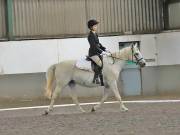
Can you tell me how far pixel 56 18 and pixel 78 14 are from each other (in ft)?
3.02

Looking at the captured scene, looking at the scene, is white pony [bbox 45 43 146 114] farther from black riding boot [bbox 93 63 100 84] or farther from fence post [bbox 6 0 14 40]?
fence post [bbox 6 0 14 40]

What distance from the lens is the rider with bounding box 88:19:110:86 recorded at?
1708cm

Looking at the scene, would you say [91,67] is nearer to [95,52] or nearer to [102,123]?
[95,52]

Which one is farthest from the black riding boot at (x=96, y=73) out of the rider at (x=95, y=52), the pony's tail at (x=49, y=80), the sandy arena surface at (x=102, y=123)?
the pony's tail at (x=49, y=80)

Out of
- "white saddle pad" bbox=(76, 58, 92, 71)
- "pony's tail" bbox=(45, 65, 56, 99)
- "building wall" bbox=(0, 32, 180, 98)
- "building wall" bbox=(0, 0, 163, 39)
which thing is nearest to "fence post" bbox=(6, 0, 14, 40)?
"building wall" bbox=(0, 0, 163, 39)

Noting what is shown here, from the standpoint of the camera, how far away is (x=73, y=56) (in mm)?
25156

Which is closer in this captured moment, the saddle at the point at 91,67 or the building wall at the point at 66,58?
the saddle at the point at 91,67

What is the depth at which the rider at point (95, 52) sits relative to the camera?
17.1 metres

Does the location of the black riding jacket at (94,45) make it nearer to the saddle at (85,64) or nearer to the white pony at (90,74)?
the saddle at (85,64)

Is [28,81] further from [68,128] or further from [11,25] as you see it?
[68,128]

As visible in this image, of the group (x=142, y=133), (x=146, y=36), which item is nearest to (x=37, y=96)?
(x=146, y=36)

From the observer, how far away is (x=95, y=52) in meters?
17.2

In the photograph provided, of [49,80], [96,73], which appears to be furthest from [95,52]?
[49,80]

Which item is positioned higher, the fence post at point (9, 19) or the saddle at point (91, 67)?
the fence post at point (9, 19)
